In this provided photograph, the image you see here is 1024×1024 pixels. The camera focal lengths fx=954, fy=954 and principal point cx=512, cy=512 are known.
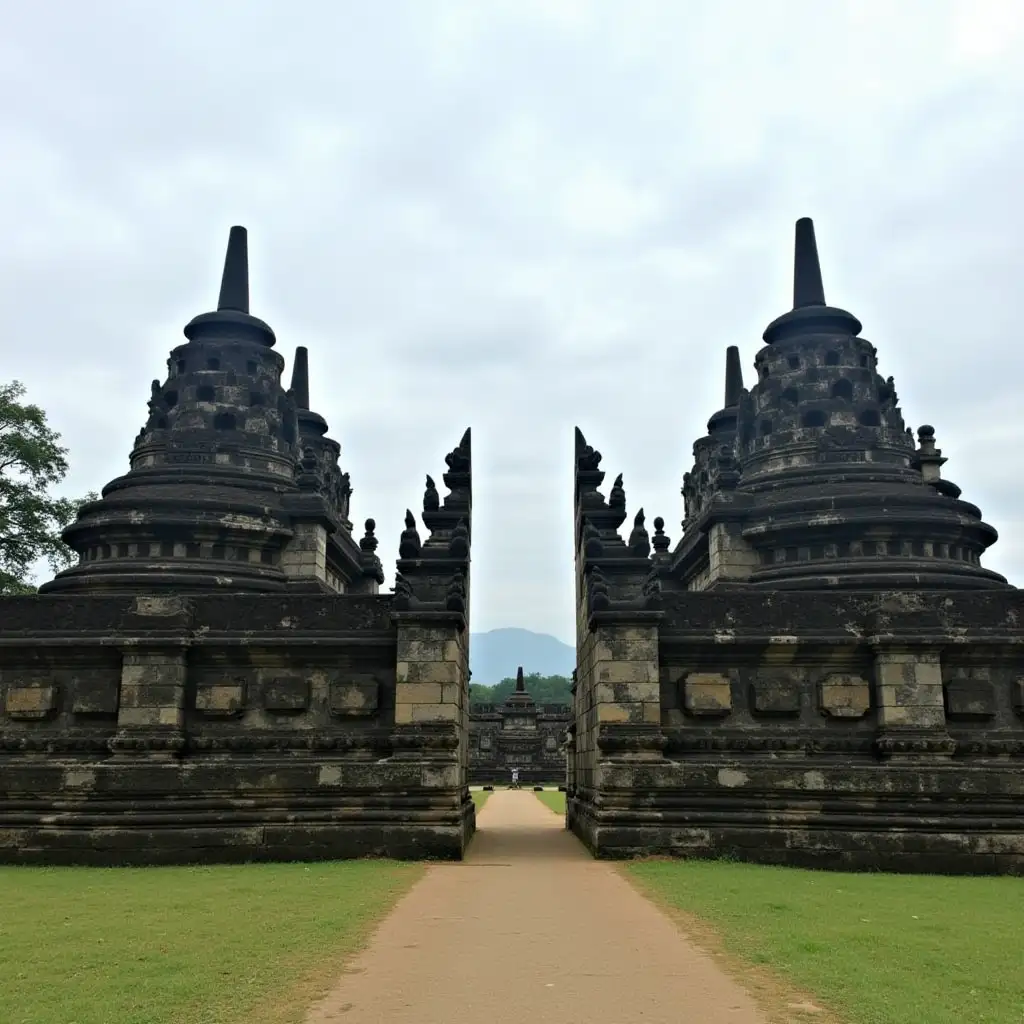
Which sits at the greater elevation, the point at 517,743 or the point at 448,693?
the point at 448,693

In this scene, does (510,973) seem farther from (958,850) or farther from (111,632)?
(111,632)

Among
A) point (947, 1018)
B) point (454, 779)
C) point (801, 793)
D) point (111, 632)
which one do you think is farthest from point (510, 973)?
point (111, 632)

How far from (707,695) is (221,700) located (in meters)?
8.13

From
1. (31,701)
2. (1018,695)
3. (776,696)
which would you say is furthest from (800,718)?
(31,701)

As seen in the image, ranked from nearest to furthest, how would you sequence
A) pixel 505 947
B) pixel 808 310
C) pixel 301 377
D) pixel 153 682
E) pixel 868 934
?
pixel 505 947 → pixel 868 934 → pixel 153 682 → pixel 808 310 → pixel 301 377

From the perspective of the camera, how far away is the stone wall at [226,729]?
14.8m

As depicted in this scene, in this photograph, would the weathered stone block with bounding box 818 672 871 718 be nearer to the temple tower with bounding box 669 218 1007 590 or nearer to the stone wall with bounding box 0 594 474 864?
the temple tower with bounding box 669 218 1007 590

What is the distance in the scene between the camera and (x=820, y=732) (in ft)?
52.3

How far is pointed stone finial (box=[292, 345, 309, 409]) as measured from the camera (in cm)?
3512

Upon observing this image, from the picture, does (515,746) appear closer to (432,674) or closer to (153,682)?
(432,674)

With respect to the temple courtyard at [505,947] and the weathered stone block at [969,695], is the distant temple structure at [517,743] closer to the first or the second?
the weathered stone block at [969,695]

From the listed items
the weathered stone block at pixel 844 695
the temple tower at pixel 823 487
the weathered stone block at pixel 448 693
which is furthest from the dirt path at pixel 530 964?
the temple tower at pixel 823 487

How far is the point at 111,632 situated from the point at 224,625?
6.07 feet

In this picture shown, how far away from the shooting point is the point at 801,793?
49.3ft
